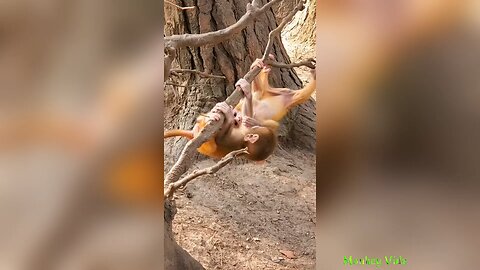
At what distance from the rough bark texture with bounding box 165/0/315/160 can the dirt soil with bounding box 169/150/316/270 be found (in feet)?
0.30

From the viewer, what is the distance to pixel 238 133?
1338 millimetres

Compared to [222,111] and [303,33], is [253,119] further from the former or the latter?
[303,33]

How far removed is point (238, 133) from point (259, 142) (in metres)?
0.06

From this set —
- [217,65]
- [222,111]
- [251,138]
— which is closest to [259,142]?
[251,138]

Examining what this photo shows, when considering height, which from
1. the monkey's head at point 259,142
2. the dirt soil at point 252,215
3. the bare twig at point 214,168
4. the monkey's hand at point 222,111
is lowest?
the dirt soil at point 252,215

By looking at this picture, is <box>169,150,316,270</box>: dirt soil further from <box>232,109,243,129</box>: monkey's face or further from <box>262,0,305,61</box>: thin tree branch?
<box>262,0,305,61</box>: thin tree branch

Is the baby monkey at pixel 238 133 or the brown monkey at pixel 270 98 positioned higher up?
the brown monkey at pixel 270 98

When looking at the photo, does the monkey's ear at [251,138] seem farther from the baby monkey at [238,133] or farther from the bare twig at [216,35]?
the bare twig at [216,35]

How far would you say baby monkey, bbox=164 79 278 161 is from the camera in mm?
1338

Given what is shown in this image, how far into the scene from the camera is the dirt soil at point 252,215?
133cm

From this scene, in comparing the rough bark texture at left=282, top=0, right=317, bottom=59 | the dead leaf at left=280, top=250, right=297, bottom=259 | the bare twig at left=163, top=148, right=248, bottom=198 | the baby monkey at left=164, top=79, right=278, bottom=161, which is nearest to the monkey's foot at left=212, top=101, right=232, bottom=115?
the baby monkey at left=164, top=79, right=278, bottom=161

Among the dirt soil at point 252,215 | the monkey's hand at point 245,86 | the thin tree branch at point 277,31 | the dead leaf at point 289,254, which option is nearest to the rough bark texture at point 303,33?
the thin tree branch at point 277,31
